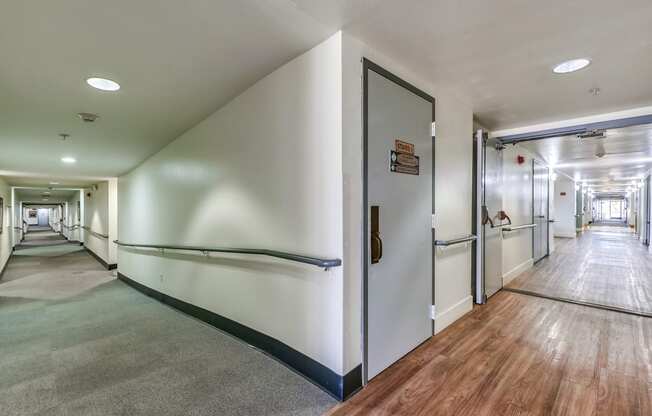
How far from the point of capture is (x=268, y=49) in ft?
7.01

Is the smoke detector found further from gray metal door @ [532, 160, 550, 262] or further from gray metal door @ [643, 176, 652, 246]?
gray metal door @ [643, 176, 652, 246]

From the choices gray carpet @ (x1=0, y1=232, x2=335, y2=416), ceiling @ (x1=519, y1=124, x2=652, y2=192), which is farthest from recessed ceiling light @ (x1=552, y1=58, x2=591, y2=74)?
gray carpet @ (x1=0, y1=232, x2=335, y2=416)

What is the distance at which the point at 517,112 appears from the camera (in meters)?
3.67

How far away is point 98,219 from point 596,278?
494 inches

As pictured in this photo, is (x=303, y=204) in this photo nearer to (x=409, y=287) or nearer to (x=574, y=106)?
(x=409, y=287)

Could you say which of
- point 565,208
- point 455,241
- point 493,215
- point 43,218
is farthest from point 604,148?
point 43,218

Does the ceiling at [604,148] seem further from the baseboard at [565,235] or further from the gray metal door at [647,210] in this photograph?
the baseboard at [565,235]

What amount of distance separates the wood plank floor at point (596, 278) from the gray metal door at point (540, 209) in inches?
12.2

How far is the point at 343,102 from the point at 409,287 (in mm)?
1620

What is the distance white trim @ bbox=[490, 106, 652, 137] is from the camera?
3396 mm

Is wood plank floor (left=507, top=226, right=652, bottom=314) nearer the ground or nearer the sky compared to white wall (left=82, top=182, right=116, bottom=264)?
nearer the ground

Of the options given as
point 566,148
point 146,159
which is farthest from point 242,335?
point 566,148

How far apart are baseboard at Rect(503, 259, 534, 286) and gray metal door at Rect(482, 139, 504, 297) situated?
0.50 meters

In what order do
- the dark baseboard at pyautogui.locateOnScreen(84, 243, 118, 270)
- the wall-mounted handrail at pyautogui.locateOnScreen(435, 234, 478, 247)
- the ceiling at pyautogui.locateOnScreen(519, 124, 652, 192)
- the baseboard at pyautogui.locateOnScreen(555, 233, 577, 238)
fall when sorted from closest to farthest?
the wall-mounted handrail at pyautogui.locateOnScreen(435, 234, 478, 247), the ceiling at pyautogui.locateOnScreen(519, 124, 652, 192), the dark baseboard at pyautogui.locateOnScreen(84, 243, 118, 270), the baseboard at pyautogui.locateOnScreen(555, 233, 577, 238)
